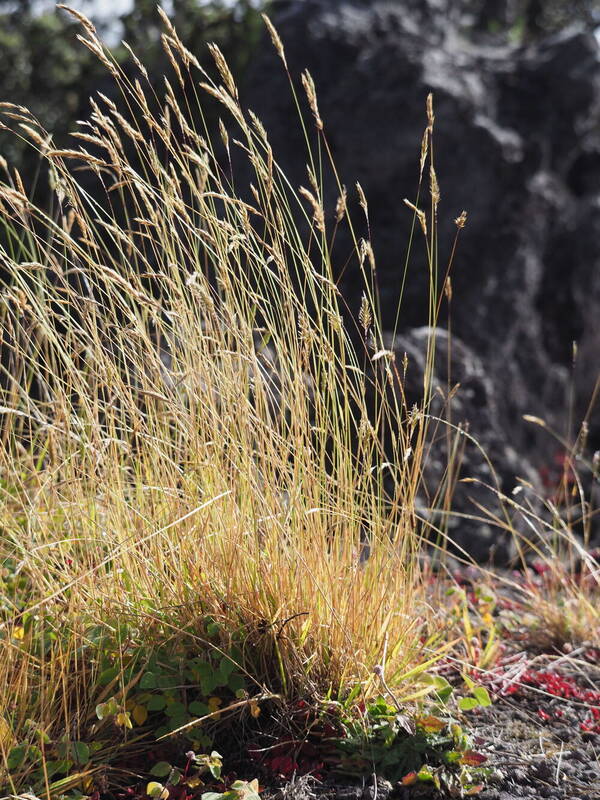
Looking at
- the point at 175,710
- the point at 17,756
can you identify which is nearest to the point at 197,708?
the point at 175,710

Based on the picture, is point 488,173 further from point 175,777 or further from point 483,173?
point 175,777

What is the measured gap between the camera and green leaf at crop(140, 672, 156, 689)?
192 cm

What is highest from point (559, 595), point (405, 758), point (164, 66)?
point (164, 66)

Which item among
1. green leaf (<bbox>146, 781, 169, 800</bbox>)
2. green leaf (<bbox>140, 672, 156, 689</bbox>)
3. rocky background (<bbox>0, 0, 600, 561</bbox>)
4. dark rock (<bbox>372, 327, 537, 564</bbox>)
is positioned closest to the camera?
green leaf (<bbox>146, 781, 169, 800</bbox>)

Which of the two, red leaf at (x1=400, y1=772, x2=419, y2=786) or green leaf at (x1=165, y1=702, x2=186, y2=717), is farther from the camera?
green leaf at (x1=165, y1=702, x2=186, y2=717)

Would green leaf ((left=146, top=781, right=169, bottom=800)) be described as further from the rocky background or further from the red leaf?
the rocky background

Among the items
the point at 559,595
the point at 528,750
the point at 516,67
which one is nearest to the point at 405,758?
the point at 528,750

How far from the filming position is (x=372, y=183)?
4.55m

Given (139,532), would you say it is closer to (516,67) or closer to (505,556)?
(505,556)

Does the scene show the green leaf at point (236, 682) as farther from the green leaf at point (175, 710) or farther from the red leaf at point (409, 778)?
the red leaf at point (409, 778)

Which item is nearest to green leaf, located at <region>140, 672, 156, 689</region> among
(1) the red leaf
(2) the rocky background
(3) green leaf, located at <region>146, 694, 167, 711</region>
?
(3) green leaf, located at <region>146, 694, 167, 711</region>

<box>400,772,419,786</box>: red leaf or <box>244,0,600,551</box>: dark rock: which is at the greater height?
<box>244,0,600,551</box>: dark rock

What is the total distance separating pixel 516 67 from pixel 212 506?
12.8ft

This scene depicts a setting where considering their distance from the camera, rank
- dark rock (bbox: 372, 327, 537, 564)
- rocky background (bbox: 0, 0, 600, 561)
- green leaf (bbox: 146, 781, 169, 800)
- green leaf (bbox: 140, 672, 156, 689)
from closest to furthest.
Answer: green leaf (bbox: 146, 781, 169, 800)
green leaf (bbox: 140, 672, 156, 689)
dark rock (bbox: 372, 327, 537, 564)
rocky background (bbox: 0, 0, 600, 561)
